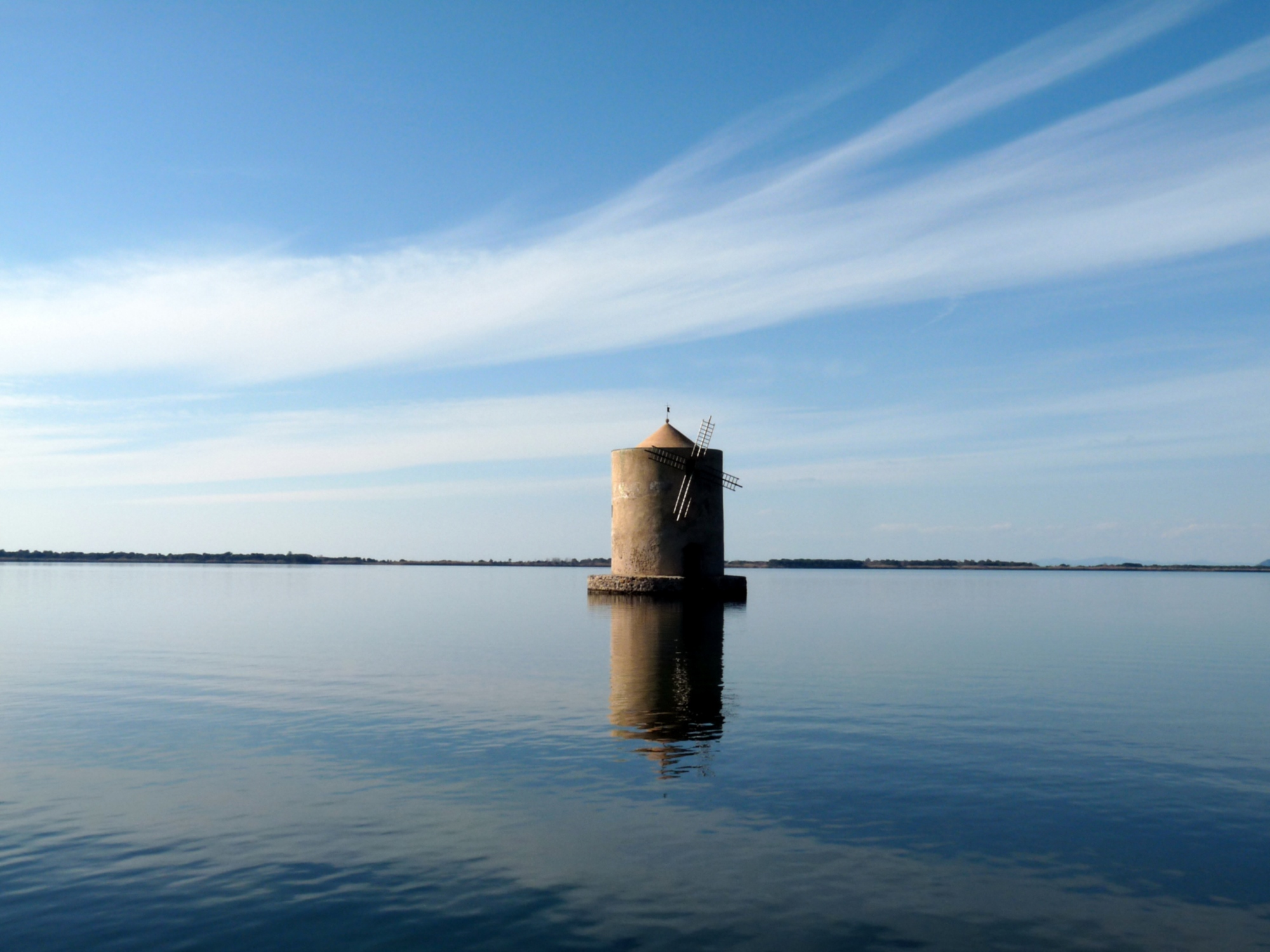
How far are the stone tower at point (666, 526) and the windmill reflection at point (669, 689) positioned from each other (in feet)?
28.3

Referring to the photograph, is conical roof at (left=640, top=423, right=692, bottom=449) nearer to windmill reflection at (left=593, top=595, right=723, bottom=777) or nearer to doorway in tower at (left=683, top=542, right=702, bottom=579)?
doorway in tower at (left=683, top=542, right=702, bottom=579)

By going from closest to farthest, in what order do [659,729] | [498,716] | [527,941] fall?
[527,941] < [659,729] < [498,716]

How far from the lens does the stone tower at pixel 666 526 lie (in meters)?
36.2

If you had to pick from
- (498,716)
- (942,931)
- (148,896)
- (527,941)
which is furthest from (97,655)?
(942,931)

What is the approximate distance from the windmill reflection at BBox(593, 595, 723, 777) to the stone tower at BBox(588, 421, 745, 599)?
861 cm

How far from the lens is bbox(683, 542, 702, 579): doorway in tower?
3641 centimetres

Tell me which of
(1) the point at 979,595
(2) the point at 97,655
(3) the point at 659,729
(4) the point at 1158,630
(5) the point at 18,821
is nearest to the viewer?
(5) the point at 18,821

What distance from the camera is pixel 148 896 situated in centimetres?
583

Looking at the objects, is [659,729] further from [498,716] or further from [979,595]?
[979,595]

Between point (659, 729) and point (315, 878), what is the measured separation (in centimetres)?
542

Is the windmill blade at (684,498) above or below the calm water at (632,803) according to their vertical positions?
above

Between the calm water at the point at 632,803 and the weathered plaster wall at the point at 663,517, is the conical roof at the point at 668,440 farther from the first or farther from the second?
the calm water at the point at 632,803

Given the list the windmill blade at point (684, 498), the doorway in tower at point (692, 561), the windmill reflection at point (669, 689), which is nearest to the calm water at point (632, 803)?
the windmill reflection at point (669, 689)

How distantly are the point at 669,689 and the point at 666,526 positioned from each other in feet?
72.2
